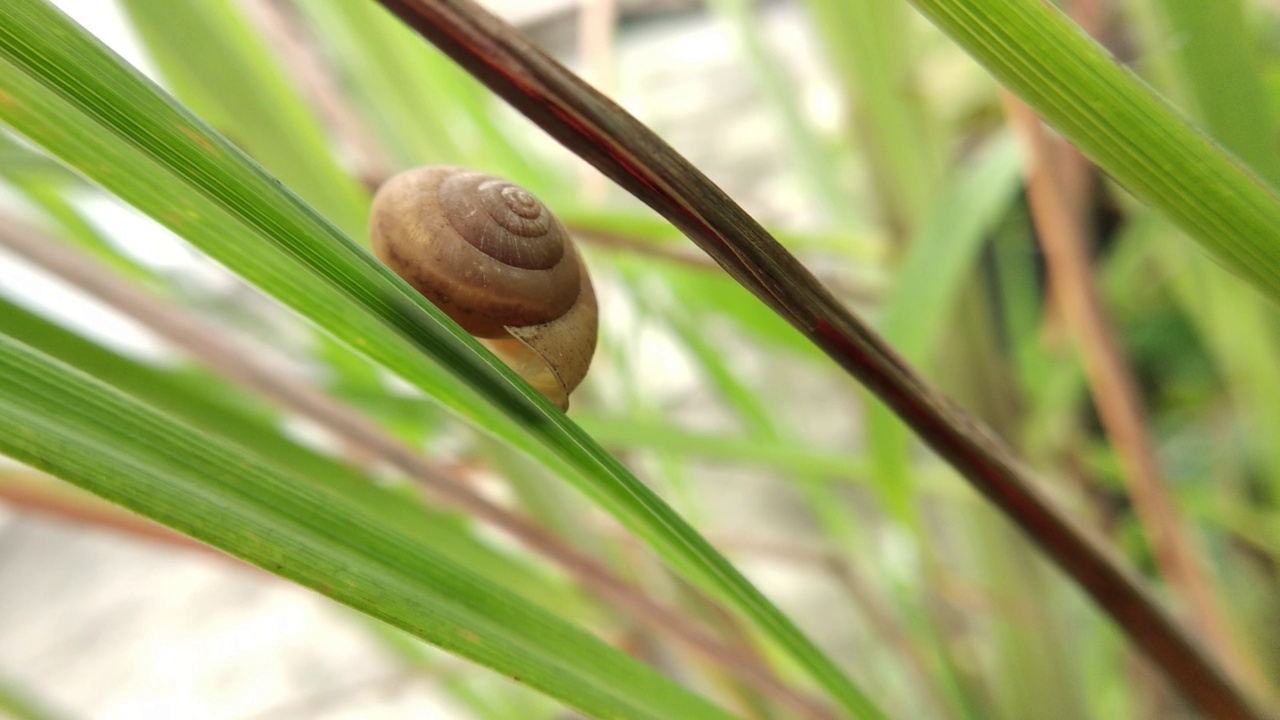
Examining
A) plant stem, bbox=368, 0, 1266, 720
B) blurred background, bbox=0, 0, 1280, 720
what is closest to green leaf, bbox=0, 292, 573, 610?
blurred background, bbox=0, 0, 1280, 720

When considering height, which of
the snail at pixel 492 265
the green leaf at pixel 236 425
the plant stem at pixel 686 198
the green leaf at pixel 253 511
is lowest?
the green leaf at pixel 253 511

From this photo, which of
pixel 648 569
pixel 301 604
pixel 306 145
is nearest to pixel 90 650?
pixel 301 604

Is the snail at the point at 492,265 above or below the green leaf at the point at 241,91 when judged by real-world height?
below

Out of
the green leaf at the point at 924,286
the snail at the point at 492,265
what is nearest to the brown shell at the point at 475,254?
the snail at the point at 492,265

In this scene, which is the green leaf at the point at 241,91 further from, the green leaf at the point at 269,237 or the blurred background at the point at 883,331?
the green leaf at the point at 269,237

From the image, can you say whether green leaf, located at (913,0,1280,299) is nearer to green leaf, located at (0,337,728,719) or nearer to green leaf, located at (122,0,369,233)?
green leaf, located at (0,337,728,719)

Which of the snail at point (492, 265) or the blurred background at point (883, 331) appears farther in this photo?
the blurred background at point (883, 331)

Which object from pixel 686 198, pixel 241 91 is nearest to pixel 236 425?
pixel 241 91

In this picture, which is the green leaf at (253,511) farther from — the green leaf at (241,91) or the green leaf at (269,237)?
the green leaf at (241,91)
